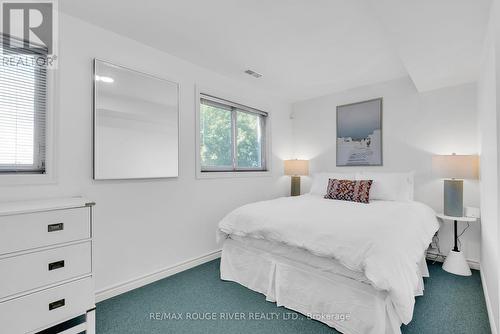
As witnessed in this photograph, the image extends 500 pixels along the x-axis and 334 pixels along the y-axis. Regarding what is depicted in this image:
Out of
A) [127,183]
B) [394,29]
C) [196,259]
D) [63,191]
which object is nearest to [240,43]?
[394,29]

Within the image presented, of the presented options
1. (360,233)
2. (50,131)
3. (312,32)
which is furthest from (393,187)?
(50,131)

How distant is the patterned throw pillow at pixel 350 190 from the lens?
285 cm

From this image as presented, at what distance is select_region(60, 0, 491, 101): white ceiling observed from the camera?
5.68ft

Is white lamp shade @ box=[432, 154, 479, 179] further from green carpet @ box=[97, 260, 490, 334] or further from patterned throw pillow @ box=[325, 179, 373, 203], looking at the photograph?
green carpet @ box=[97, 260, 490, 334]

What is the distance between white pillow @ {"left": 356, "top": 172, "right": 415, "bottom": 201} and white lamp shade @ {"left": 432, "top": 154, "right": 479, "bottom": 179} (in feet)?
1.16

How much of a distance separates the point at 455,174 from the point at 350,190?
3.51 ft

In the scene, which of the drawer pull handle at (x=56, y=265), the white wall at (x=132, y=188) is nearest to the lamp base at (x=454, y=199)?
the white wall at (x=132, y=188)

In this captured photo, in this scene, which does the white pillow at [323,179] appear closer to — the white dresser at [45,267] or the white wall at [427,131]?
the white wall at [427,131]

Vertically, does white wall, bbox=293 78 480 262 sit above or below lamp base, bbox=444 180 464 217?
above

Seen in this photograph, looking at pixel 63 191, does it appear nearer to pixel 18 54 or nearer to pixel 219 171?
pixel 18 54

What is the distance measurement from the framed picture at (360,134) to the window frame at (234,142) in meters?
1.14

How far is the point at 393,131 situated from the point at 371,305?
2572 millimetres

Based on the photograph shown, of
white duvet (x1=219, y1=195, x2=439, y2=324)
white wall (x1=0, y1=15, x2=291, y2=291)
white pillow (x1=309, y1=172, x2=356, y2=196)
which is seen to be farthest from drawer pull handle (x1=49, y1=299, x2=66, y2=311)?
white pillow (x1=309, y1=172, x2=356, y2=196)

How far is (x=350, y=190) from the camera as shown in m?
2.94
